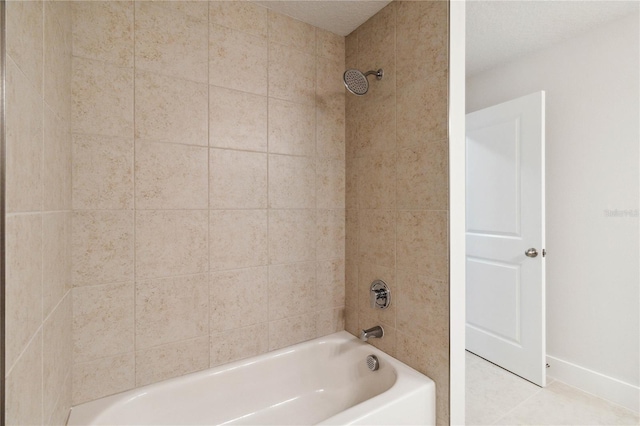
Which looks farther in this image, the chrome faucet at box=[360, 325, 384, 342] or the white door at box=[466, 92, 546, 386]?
the white door at box=[466, 92, 546, 386]

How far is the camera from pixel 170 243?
133 cm

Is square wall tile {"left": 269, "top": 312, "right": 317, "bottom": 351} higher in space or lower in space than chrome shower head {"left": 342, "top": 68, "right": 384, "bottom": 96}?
lower

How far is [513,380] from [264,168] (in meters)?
1.91

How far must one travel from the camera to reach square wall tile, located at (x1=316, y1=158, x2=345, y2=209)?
174 centimetres

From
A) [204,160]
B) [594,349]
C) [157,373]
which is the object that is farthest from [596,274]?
[157,373]

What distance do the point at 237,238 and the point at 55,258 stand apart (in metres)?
0.71

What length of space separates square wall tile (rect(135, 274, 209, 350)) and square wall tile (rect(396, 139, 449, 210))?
104 centimetres

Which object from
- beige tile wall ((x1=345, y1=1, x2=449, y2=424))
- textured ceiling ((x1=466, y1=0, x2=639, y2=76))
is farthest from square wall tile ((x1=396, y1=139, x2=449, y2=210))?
textured ceiling ((x1=466, y1=0, x2=639, y2=76))

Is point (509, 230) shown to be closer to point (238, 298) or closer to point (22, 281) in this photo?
point (238, 298)

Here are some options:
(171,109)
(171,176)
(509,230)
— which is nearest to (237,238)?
(171,176)

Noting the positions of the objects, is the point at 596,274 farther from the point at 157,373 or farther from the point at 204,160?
the point at 157,373

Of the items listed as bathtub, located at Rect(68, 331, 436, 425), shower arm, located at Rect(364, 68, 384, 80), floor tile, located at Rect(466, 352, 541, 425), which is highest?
shower arm, located at Rect(364, 68, 384, 80)

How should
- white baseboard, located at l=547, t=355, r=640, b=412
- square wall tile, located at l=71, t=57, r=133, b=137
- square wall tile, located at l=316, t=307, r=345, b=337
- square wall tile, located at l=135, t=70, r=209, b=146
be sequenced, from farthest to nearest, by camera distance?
1. square wall tile, located at l=316, t=307, r=345, b=337
2. white baseboard, located at l=547, t=355, r=640, b=412
3. square wall tile, located at l=135, t=70, r=209, b=146
4. square wall tile, located at l=71, t=57, r=133, b=137

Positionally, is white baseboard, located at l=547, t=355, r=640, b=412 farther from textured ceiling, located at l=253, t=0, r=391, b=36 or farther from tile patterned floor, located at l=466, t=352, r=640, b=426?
textured ceiling, located at l=253, t=0, r=391, b=36
